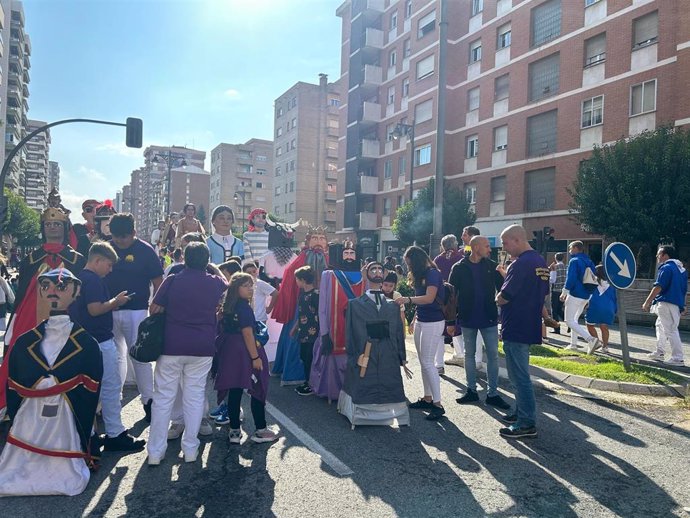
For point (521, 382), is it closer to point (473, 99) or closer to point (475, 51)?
point (473, 99)

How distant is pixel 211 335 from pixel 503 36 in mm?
28943

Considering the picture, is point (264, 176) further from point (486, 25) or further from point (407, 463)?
point (407, 463)

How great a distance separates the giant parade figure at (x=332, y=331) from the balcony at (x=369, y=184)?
1328 inches

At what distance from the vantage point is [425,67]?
34.0m

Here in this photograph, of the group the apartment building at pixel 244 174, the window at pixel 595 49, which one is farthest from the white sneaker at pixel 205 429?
Answer: the apartment building at pixel 244 174

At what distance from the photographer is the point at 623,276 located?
7.28 metres

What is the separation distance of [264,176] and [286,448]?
86989 mm

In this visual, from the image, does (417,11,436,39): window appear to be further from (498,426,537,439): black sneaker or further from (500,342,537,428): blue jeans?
(498,426,537,439): black sneaker

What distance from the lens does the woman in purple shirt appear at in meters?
4.00

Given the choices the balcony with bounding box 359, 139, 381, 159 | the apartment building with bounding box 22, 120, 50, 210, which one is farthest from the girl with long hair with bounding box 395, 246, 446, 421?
the apartment building with bounding box 22, 120, 50, 210

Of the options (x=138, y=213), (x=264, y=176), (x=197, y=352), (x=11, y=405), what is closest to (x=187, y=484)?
(x=197, y=352)

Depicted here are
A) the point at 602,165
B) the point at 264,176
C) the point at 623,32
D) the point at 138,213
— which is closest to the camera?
the point at 602,165

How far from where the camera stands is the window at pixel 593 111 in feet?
74.2

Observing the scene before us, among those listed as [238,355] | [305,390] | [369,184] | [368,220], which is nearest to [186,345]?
[238,355]
